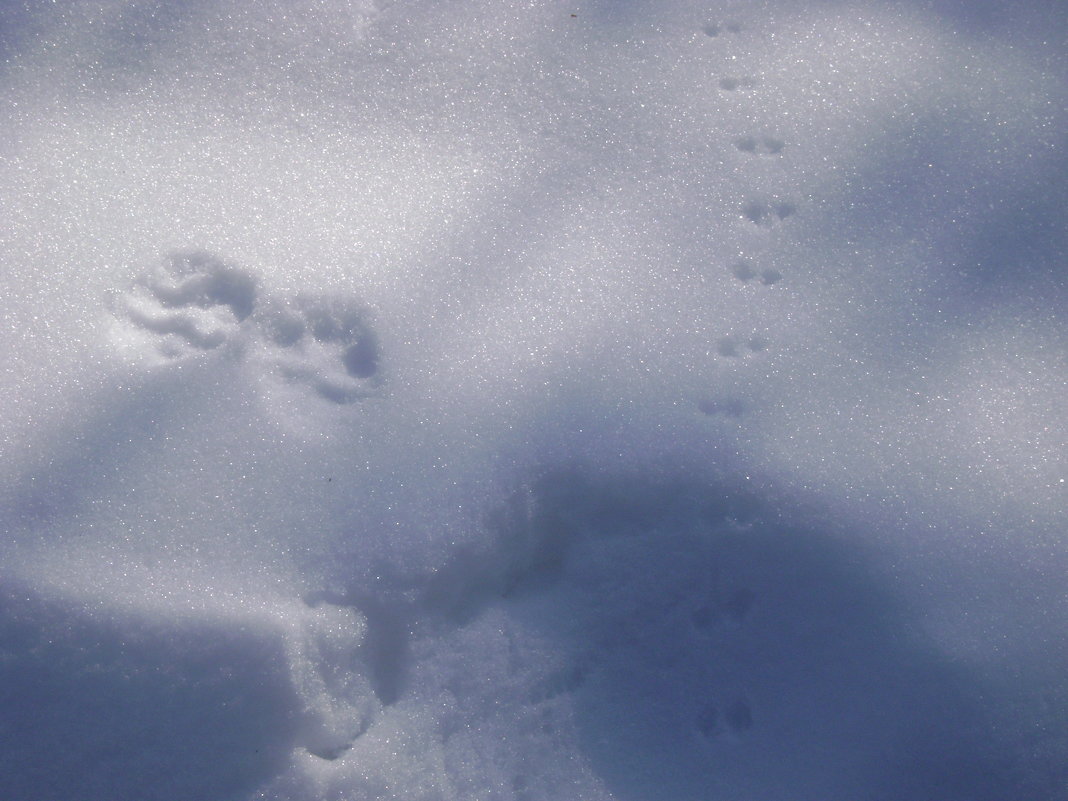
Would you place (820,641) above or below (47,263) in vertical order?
below

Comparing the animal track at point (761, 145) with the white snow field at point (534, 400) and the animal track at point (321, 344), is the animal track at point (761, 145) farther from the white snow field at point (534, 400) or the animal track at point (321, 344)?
the animal track at point (321, 344)

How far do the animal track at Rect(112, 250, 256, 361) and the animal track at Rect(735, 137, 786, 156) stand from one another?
0.90m

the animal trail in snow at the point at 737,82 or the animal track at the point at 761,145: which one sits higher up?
the animal trail in snow at the point at 737,82

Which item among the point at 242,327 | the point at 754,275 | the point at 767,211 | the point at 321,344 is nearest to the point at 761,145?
the point at 767,211

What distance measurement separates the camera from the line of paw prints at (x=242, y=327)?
1.30m

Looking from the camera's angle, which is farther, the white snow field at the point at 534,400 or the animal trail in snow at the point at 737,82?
the animal trail in snow at the point at 737,82

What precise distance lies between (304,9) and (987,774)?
1754 mm

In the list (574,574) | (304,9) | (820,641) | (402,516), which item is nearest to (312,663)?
(402,516)

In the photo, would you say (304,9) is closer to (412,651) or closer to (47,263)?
(47,263)

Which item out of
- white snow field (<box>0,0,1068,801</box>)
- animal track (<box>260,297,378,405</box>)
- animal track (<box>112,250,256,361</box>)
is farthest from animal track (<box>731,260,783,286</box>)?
animal track (<box>112,250,256,361</box>)

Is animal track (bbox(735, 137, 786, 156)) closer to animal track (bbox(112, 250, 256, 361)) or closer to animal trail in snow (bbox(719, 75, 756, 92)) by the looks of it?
animal trail in snow (bbox(719, 75, 756, 92))

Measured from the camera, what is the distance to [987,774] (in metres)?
1.21

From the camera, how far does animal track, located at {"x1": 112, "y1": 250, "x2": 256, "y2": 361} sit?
131 cm

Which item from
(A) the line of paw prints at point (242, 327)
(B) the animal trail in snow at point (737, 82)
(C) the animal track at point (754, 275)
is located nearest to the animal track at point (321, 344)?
(A) the line of paw prints at point (242, 327)
